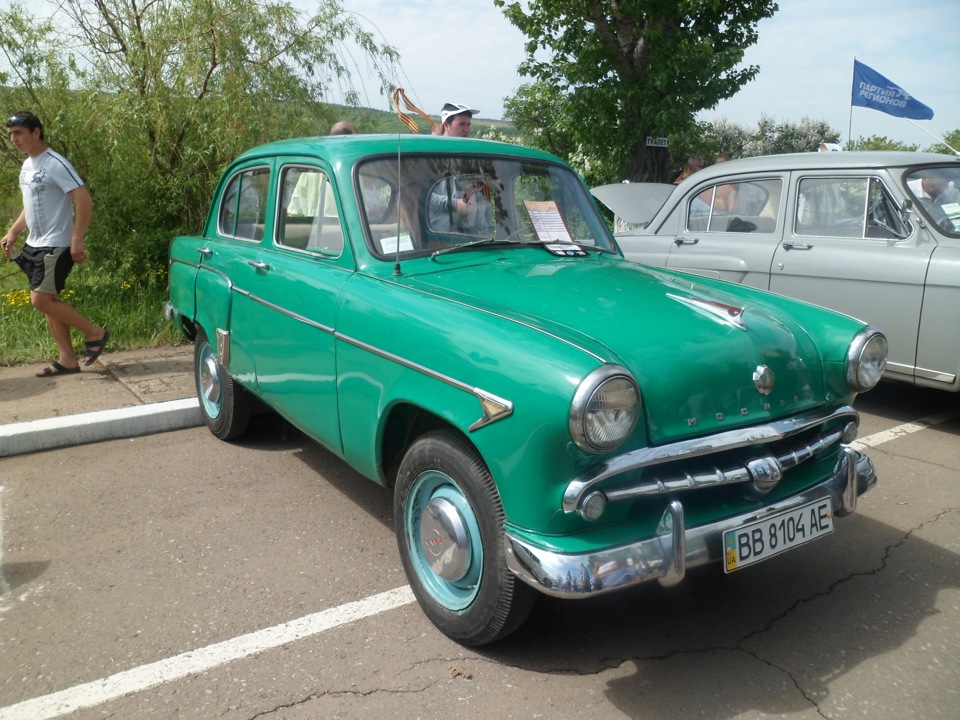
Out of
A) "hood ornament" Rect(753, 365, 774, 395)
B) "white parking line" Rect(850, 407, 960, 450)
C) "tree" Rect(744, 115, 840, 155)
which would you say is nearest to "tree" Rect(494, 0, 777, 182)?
"white parking line" Rect(850, 407, 960, 450)

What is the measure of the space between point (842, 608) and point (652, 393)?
128 centimetres

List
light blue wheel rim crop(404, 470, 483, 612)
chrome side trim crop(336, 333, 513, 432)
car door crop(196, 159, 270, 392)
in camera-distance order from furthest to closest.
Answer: car door crop(196, 159, 270, 392)
light blue wheel rim crop(404, 470, 483, 612)
chrome side trim crop(336, 333, 513, 432)

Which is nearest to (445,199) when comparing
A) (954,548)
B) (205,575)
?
(205,575)

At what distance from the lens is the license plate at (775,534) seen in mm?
2592

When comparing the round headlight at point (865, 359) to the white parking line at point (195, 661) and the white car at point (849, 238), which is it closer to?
the white parking line at point (195, 661)

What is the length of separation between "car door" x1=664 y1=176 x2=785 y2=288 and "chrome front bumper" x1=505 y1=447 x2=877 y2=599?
3747mm

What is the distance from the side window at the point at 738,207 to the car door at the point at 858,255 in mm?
185

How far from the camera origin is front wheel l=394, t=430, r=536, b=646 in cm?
259

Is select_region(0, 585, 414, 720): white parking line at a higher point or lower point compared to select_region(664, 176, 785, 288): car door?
lower

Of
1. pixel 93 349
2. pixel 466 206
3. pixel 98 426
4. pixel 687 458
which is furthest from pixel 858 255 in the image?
pixel 93 349

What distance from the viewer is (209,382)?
5055 mm

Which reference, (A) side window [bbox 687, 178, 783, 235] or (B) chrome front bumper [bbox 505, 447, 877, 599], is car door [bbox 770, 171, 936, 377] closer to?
(A) side window [bbox 687, 178, 783, 235]

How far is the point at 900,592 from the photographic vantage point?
3.23 metres

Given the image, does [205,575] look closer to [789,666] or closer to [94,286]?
[789,666]
